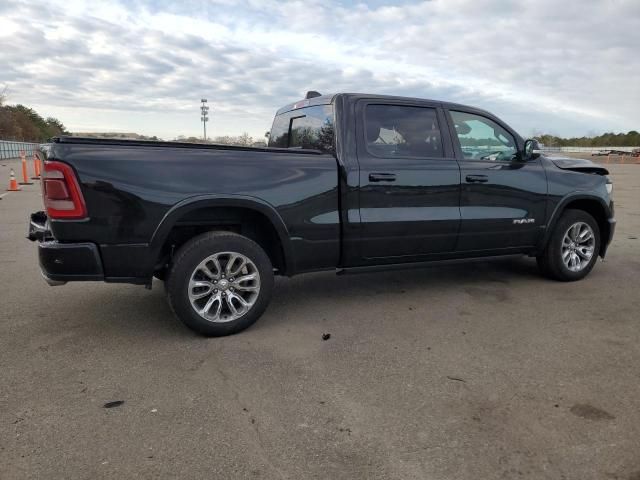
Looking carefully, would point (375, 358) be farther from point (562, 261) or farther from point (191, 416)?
point (562, 261)

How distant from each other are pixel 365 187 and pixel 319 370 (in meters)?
1.62

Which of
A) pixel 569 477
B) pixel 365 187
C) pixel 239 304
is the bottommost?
pixel 569 477

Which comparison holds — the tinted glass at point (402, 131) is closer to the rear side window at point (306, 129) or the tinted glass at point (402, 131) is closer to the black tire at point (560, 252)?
the rear side window at point (306, 129)

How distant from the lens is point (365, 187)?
4320mm

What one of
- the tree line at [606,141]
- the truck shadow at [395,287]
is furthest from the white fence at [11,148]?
the tree line at [606,141]

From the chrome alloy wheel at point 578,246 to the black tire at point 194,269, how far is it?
3317 mm

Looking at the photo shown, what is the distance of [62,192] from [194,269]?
101 centimetres

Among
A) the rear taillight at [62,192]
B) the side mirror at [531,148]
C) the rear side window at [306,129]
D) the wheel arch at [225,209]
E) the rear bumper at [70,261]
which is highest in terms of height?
the rear side window at [306,129]

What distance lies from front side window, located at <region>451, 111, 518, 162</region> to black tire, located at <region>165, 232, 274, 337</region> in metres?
2.23

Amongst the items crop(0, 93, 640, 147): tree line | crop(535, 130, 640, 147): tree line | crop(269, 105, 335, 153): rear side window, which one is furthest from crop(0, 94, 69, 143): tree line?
crop(535, 130, 640, 147): tree line

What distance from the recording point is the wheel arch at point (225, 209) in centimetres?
369

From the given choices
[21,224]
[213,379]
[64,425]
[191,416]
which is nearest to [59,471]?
[64,425]

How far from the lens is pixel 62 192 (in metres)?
3.42

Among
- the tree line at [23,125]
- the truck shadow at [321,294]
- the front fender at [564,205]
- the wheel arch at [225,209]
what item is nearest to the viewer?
the wheel arch at [225,209]
